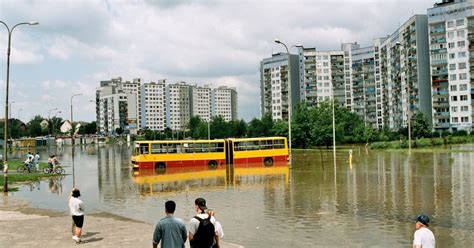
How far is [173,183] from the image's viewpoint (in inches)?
1115

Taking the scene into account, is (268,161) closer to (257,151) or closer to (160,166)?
(257,151)

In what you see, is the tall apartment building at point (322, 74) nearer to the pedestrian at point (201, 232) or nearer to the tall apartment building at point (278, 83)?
the tall apartment building at point (278, 83)

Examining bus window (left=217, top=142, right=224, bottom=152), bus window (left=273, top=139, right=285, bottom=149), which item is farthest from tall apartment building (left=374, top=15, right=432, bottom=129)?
bus window (left=217, top=142, right=224, bottom=152)

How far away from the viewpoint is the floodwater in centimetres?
1285

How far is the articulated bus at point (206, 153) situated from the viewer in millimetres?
39469

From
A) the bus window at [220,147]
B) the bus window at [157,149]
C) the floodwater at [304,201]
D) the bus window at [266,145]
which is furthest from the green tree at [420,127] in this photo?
the bus window at [157,149]

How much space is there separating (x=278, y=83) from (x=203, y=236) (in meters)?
147

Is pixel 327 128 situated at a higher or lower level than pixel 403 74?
lower

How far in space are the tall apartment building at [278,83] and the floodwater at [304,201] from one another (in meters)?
119

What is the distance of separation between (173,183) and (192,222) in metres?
20.8

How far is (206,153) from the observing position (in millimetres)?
41594

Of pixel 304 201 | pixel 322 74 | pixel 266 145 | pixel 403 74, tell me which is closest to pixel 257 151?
pixel 266 145

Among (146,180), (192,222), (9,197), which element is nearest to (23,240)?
(192,222)

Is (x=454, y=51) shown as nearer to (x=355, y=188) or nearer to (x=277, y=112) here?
(x=277, y=112)
